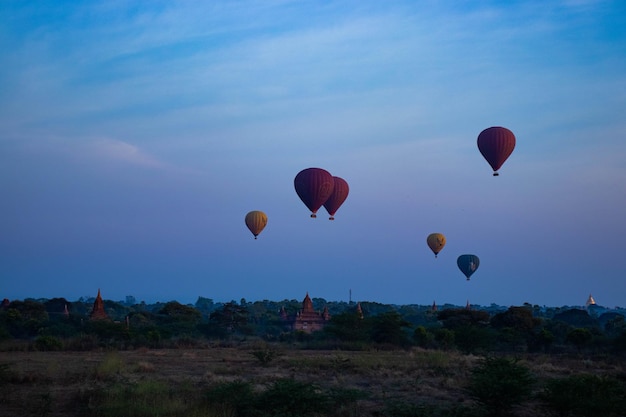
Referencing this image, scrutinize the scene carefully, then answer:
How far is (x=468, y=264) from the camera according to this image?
67125 mm

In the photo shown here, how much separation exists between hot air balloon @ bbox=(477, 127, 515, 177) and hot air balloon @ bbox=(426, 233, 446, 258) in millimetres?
25461

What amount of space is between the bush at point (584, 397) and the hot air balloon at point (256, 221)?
38.1 metres

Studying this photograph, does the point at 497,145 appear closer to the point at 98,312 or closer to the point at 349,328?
the point at 349,328

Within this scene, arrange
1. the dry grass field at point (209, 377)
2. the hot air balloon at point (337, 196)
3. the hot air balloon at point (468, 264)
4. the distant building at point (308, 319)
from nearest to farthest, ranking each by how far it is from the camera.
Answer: the dry grass field at point (209, 377) < the hot air balloon at point (337, 196) < the distant building at point (308, 319) < the hot air balloon at point (468, 264)

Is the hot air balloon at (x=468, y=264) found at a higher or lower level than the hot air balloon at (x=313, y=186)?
lower

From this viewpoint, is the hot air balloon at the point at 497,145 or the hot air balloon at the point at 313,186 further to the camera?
the hot air balloon at the point at 313,186

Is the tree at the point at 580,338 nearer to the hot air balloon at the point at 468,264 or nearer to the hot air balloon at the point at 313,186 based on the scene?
the hot air balloon at the point at 313,186

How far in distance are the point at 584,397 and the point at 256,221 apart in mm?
39729

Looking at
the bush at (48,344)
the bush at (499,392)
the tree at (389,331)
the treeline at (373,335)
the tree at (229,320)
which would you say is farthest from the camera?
the tree at (229,320)

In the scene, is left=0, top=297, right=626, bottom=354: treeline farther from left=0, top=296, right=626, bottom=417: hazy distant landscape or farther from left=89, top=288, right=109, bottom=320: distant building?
left=89, top=288, right=109, bottom=320: distant building

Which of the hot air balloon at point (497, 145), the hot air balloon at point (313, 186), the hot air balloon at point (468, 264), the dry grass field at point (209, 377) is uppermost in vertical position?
the hot air balloon at point (497, 145)

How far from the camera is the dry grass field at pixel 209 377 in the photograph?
15.5 meters

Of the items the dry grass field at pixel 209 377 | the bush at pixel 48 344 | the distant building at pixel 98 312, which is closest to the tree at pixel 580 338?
the dry grass field at pixel 209 377

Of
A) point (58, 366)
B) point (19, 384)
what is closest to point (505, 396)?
point (19, 384)
